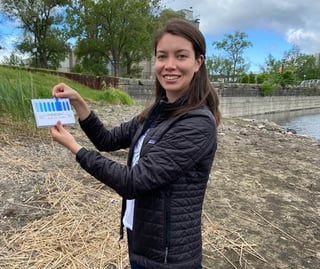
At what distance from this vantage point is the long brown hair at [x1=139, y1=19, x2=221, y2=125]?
4.04ft

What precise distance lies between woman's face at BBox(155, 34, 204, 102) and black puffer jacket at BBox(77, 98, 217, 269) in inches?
3.3

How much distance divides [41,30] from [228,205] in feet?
74.6

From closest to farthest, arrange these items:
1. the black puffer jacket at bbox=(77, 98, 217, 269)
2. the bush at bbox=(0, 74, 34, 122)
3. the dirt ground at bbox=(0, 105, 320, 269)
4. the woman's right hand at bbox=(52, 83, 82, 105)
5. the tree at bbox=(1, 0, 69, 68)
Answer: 1. the black puffer jacket at bbox=(77, 98, 217, 269)
2. the woman's right hand at bbox=(52, 83, 82, 105)
3. the dirt ground at bbox=(0, 105, 320, 269)
4. the bush at bbox=(0, 74, 34, 122)
5. the tree at bbox=(1, 0, 69, 68)

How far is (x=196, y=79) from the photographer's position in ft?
4.23

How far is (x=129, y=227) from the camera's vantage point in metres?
1.38

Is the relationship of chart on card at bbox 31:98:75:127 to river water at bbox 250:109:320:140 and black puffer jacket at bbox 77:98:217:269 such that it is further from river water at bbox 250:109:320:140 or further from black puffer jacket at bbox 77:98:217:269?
river water at bbox 250:109:320:140

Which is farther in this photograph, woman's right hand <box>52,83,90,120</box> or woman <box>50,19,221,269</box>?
woman's right hand <box>52,83,90,120</box>

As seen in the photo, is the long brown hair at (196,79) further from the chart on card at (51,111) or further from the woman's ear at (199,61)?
the chart on card at (51,111)

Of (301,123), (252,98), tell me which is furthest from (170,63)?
(252,98)

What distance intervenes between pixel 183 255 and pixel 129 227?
267 millimetres

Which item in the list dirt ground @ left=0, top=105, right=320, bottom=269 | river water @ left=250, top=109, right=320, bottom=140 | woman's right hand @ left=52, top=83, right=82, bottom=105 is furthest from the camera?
river water @ left=250, top=109, right=320, bottom=140

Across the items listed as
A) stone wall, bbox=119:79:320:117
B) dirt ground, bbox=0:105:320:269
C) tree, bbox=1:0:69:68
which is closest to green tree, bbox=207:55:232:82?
stone wall, bbox=119:79:320:117

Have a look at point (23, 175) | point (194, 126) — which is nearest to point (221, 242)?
point (194, 126)

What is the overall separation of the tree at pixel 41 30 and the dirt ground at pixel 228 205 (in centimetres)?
1976
